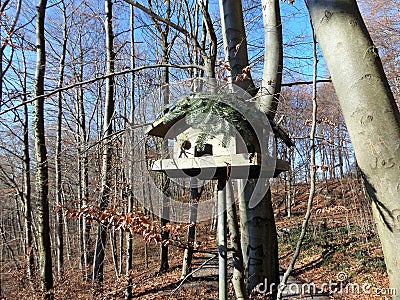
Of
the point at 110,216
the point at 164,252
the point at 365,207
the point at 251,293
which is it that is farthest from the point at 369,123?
the point at 365,207

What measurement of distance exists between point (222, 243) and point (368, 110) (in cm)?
94

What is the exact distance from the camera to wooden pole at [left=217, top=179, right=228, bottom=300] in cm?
163

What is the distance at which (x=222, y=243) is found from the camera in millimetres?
1649

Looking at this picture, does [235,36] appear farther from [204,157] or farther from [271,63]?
[204,157]

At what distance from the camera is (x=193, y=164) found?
5.44ft

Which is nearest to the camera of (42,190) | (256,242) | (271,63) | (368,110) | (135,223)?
(368,110)

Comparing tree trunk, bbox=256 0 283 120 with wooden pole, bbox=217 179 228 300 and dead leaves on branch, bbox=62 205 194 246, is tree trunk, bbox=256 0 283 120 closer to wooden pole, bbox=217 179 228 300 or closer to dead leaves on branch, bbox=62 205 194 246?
wooden pole, bbox=217 179 228 300

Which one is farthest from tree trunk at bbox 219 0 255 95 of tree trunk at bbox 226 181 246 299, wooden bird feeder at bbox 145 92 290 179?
tree trunk at bbox 226 181 246 299

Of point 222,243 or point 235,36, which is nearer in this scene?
point 222,243

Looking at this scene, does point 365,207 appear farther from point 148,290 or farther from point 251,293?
point 251,293

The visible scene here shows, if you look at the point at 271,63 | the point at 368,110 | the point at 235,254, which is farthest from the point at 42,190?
the point at 368,110

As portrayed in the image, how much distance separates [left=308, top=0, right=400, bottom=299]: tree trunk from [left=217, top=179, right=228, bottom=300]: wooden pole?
0.72 meters

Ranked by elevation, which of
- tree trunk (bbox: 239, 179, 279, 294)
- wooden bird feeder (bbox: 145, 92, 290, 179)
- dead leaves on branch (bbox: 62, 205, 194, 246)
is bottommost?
tree trunk (bbox: 239, 179, 279, 294)

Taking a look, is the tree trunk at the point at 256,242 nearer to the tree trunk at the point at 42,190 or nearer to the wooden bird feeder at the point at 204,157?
the wooden bird feeder at the point at 204,157
